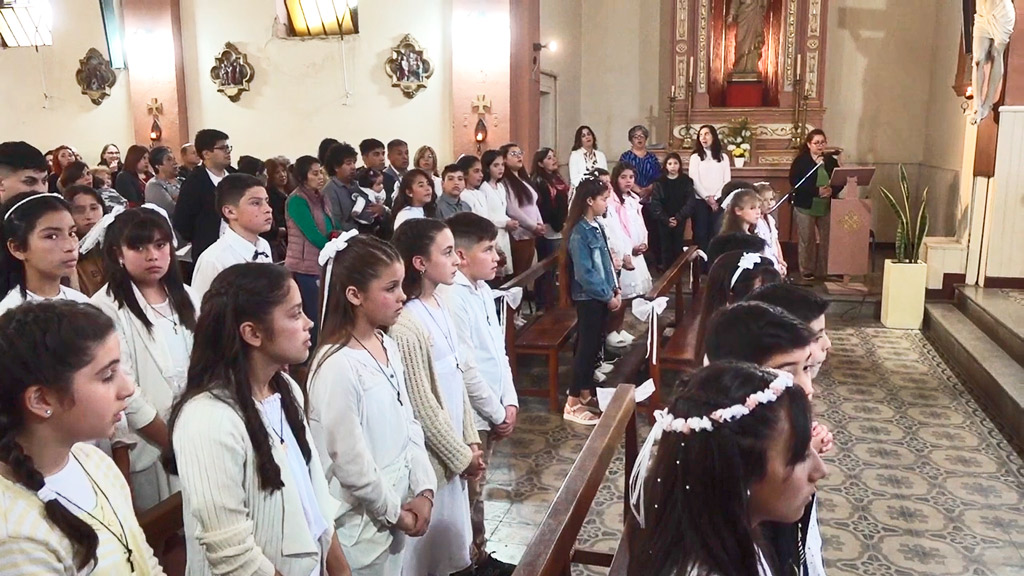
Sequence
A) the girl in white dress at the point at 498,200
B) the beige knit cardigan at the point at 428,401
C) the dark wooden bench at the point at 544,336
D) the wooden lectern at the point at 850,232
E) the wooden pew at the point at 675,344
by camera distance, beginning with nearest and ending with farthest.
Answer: the beige knit cardigan at the point at 428,401, the wooden pew at the point at 675,344, the dark wooden bench at the point at 544,336, the girl in white dress at the point at 498,200, the wooden lectern at the point at 850,232

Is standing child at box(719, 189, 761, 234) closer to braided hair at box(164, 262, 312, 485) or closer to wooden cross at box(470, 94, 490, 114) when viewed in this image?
braided hair at box(164, 262, 312, 485)

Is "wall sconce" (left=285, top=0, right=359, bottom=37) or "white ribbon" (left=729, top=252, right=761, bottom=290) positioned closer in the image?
"white ribbon" (left=729, top=252, right=761, bottom=290)

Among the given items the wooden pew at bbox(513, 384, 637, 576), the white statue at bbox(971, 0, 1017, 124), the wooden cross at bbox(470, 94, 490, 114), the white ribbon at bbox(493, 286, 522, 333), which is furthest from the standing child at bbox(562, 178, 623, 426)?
the wooden cross at bbox(470, 94, 490, 114)

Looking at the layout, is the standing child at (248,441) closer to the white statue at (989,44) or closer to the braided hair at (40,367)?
the braided hair at (40,367)

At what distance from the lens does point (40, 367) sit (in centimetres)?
144

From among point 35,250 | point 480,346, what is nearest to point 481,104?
point 480,346

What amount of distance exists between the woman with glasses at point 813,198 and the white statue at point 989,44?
1622 millimetres

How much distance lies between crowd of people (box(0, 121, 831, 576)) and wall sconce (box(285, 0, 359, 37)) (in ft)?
19.1

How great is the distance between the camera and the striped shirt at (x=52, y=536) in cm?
135

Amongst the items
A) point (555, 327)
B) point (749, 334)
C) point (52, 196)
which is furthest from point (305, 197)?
point (749, 334)

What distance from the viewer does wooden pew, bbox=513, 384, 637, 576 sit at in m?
1.72

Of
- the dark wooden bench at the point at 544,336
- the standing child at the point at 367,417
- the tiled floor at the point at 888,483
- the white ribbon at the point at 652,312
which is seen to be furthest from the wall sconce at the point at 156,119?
the standing child at the point at 367,417

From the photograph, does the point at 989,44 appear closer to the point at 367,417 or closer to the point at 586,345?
the point at 586,345

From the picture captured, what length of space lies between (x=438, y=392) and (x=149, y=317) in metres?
0.99
